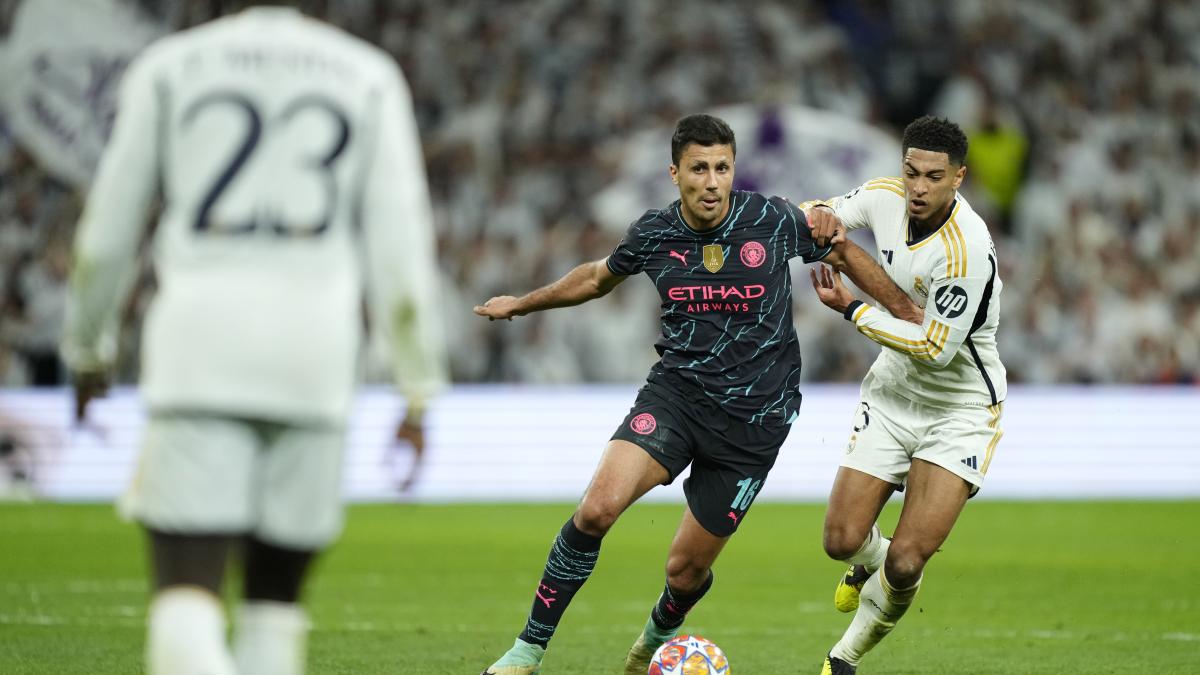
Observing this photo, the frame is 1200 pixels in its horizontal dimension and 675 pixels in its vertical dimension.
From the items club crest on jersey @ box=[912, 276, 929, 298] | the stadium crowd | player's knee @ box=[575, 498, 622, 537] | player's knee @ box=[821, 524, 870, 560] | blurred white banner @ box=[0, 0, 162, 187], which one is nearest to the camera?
player's knee @ box=[575, 498, 622, 537]

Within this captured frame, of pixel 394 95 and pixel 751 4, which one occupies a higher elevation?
pixel 394 95

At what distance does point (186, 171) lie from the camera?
4.04m

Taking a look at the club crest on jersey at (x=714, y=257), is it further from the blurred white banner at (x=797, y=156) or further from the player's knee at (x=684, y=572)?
the blurred white banner at (x=797, y=156)

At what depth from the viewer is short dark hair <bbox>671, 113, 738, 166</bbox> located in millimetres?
7293

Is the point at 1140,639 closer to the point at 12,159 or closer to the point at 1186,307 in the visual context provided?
the point at 1186,307

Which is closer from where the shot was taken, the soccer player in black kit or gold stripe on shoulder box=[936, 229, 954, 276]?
the soccer player in black kit

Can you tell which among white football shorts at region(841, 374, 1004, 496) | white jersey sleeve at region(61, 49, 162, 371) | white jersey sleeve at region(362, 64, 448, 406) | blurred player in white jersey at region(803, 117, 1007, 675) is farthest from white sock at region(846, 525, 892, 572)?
white jersey sleeve at region(61, 49, 162, 371)

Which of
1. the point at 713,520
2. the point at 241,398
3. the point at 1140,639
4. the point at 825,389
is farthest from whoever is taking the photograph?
the point at 825,389

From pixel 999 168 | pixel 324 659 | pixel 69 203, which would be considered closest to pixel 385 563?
pixel 324 659

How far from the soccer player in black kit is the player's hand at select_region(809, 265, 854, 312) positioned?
0.28ft

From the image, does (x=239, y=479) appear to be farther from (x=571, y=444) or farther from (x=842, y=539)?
(x=571, y=444)

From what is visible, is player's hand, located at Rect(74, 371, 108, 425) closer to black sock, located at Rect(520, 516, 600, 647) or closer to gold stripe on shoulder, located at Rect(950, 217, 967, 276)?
black sock, located at Rect(520, 516, 600, 647)

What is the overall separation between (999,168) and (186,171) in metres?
18.3

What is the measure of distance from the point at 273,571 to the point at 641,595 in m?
7.31
